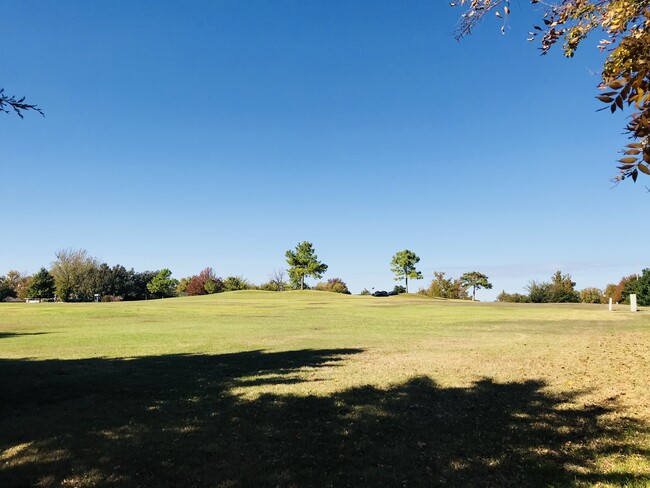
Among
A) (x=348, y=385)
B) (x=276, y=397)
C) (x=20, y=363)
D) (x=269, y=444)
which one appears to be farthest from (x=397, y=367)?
(x=20, y=363)

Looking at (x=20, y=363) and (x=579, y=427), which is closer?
(x=579, y=427)

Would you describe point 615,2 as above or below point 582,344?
above

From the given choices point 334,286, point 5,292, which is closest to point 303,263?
point 334,286

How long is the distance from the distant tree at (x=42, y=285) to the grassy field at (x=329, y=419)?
92.1 meters

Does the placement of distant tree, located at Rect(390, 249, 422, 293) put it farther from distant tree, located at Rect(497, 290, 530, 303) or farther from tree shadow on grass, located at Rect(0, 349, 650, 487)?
tree shadow on grass, located at Rect(0, 349, 650, 487)

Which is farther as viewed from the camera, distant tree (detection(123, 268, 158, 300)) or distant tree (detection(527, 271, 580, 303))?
distant tree (detection(123, 268, 158, 300))

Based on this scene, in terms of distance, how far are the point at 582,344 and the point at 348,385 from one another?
1193 centimetres

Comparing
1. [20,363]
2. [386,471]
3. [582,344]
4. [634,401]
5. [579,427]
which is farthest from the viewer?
[582,344]

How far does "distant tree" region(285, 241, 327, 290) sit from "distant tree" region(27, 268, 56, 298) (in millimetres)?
52564

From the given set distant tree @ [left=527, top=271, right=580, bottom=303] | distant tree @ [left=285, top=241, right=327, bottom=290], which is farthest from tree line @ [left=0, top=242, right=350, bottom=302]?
distant tree @ [left=527, top=271, right=580, bottom=303]

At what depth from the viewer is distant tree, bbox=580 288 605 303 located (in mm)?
82938

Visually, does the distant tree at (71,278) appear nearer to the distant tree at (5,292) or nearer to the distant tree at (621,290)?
the distant tree at (5,292)

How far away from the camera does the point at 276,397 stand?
9156 millimetres

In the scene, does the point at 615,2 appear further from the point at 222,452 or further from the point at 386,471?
the point at 222,452
